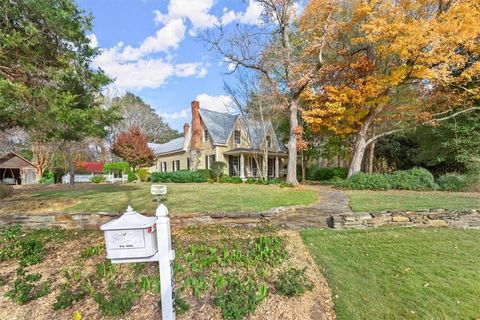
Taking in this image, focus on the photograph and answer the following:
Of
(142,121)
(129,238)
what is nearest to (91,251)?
(129,238)

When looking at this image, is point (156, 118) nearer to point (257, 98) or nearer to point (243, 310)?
point (257, 98)

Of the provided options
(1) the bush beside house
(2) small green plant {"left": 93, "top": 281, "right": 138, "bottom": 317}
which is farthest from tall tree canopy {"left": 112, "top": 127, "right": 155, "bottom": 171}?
(2) small green plant {"left": 93, "top": 281, "right": 138, "bottom": 317}

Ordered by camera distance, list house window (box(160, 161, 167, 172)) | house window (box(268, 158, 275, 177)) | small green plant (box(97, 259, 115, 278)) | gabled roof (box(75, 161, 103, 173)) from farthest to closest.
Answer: gabled roof (box(75, 161, 103, 173)), house window (box(160, 161, 167, 172)), house window (box(268, 158, 275, 177)), small green plant (box(97, 259, 115, 278))

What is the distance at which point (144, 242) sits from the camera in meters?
2.23

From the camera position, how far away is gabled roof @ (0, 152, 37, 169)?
92.8 ft

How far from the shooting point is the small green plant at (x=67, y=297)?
2.91 metres

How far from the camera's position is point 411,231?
5.22m

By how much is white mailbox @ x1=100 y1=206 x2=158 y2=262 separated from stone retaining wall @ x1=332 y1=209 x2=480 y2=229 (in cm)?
424

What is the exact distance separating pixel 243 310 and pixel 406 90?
1613 centimetres

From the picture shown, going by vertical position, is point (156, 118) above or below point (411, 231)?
above

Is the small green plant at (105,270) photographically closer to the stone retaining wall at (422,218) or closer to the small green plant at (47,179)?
the stone retaining wall at (422,218)

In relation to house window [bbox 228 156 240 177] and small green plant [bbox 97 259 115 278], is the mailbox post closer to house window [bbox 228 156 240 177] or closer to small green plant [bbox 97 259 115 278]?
small green plant [bbox 97 259 115 278]

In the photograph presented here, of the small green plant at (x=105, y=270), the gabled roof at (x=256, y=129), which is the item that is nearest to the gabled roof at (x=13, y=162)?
the gabled roof at (x=256, y=129)

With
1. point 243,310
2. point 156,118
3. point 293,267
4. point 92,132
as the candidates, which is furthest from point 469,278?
→ point 156,118
